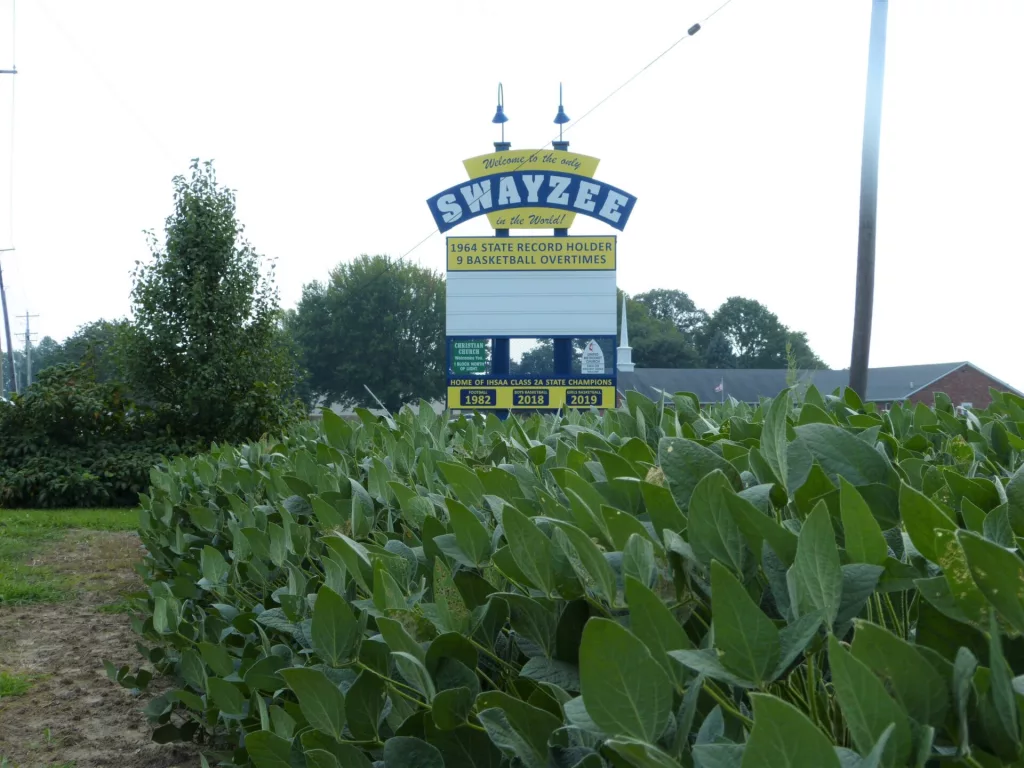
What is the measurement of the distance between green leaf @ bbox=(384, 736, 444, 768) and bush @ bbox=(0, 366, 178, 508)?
14915 mm

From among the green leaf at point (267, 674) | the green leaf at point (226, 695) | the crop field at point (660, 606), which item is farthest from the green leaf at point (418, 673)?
the green leaf at point (226, 695)

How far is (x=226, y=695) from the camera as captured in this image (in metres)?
1.92

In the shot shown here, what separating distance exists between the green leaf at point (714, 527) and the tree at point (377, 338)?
177 feet

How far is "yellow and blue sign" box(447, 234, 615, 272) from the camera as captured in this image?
63.1ft

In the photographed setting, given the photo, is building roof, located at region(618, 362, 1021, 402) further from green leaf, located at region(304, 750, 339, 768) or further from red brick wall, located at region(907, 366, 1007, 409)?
green leaf, located at region(304, 750, 339, 768)

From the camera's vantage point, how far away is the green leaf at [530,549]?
1.04 meters

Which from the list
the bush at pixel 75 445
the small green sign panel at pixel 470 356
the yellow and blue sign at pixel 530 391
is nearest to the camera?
the bush at pixel 75 445

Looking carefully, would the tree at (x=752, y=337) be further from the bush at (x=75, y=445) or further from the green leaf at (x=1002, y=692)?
the green leaf at (x=1002, y=692)

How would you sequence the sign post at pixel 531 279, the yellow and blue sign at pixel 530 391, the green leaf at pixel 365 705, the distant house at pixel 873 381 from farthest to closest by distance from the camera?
the distant house at pixel 873 381 < the sign post at pixel 531 279 < the yellow and blue sign at pixel 530 391 < the green leaf at pixel 365 705

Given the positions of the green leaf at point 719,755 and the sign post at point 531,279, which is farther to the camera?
the sign post at point 531,279

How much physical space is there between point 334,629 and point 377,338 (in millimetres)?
54822

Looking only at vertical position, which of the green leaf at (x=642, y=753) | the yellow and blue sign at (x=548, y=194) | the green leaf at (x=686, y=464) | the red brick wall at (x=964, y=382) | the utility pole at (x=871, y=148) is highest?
the yellow and blue sign at (x=548, y=194)

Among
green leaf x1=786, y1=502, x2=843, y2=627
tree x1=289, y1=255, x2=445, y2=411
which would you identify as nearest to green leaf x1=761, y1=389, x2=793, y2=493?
green leaf x1=786, y1=502, x2=843, y2=627

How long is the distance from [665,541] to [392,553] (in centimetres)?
59
